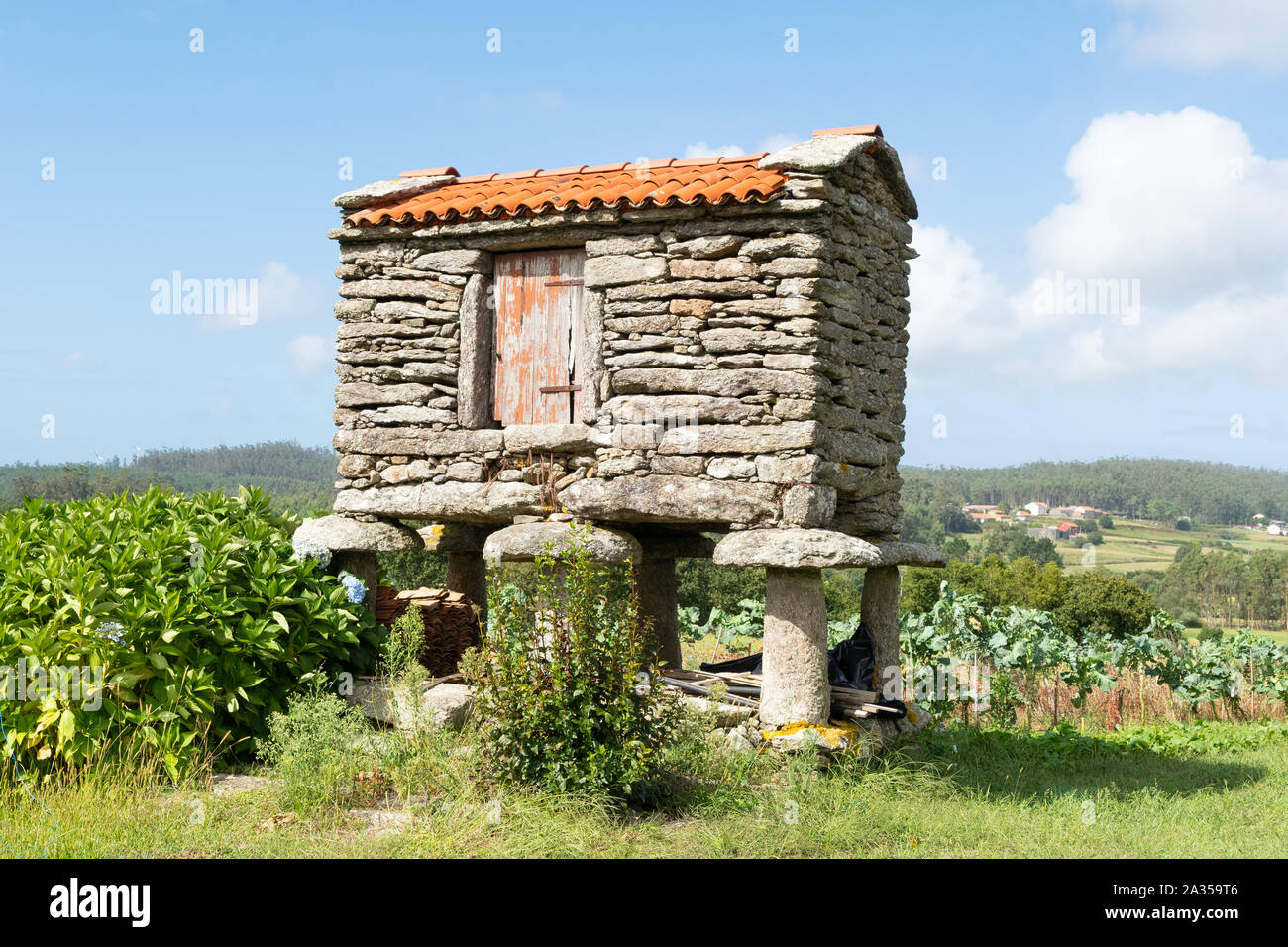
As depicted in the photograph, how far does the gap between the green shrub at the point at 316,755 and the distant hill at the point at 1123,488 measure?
7341cm

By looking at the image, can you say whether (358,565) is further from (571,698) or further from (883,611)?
(883,611)

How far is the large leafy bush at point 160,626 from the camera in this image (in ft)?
22.5

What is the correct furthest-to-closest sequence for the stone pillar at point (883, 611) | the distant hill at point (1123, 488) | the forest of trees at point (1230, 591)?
1. the distant hill at point (1123, 488)
2. the forest of trees at point (1230, 591)
3. the stone pillar at point (883, 611)

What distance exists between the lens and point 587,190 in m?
8.52

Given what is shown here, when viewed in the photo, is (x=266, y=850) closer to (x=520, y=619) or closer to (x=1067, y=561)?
→ (x=520, y=619)

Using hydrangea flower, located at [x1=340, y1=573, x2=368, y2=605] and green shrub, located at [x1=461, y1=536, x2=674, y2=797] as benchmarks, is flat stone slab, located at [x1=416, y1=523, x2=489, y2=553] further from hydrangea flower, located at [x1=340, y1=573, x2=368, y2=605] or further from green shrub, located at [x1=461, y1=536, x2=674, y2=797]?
green shrub, located at [x1=461, y1=536, x2=674, y2=797]

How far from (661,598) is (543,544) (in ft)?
8.45

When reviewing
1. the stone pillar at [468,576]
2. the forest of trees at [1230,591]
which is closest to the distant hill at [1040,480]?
the forest of trees at [1230,591]

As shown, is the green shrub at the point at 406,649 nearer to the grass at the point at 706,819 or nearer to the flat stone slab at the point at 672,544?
the grass at the point at 706,819

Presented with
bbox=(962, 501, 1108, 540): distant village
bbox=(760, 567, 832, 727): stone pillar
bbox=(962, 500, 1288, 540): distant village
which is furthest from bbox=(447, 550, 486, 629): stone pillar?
bbox=(962, 501, 1108, 540): distant village

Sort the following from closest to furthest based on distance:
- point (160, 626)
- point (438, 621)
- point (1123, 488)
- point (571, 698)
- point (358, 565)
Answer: point (571, 698)
point (160, 626)
point (358, 565)
point (438, 621)
point (1123, 488)

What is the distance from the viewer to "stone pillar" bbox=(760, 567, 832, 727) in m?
7.68

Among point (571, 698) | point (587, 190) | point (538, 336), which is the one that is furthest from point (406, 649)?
point (587, 190)
